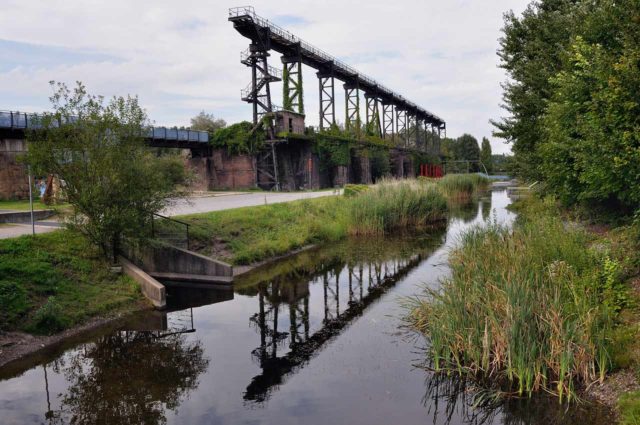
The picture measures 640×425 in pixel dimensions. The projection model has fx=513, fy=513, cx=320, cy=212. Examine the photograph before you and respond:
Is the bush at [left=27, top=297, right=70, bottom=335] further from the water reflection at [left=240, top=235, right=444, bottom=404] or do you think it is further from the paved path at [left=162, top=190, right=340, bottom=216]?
the paved path at [left=162, top=190, right=340, bottom=216]

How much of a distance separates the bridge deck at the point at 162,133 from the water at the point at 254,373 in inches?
784

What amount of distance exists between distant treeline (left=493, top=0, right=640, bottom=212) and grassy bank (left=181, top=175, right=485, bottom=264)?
597cm

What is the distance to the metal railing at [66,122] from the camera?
40.9 feet

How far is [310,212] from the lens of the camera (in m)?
23.2

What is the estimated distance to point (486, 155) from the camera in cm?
9681

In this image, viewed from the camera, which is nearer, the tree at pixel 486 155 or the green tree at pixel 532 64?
the green tree at pixel 532 64

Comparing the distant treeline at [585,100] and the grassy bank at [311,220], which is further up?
→ the distant treeline at [585,100]

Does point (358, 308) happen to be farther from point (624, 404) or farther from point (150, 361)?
point (624, 404)

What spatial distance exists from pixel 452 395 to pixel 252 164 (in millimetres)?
34433

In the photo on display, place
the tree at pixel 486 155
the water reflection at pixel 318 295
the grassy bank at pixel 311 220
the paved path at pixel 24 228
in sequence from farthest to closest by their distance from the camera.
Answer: the tree at pixel 486 155
the grassy bank at pixel 311 220
the paved path at pixel 24 228
the water reflection at pixel 318 295

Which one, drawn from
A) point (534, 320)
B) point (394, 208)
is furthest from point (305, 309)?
point (394, 208)

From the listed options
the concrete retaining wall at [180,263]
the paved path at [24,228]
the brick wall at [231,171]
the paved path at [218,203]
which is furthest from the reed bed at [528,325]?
the brick wall at [231,171]

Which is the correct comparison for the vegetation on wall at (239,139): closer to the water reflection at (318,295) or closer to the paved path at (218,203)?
the paved path at (218,203)

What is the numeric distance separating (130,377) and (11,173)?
2372 cm
